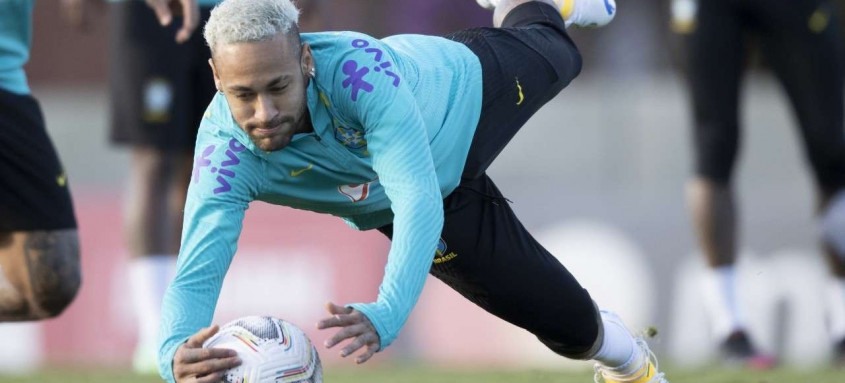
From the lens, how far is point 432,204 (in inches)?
184

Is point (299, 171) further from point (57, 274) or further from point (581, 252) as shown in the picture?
point (581, 252)

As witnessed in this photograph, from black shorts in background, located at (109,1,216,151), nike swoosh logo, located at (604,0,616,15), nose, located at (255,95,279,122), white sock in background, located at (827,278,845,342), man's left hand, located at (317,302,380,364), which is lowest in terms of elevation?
man's left hand, located at (317,302,380,364)

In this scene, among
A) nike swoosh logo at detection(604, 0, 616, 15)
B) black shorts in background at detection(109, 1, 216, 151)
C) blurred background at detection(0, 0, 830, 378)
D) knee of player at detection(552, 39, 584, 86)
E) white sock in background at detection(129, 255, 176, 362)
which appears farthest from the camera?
blurred background at detection(0, 0, 830, 378)

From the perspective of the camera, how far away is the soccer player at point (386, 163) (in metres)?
4.58

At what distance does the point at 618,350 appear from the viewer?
19.0 ft

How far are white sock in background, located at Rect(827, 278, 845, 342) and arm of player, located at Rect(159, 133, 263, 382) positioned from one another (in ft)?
12.0

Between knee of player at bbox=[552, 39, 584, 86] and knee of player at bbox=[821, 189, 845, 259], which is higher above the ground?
knee of player at bbox=[821, 189, 845, 259]

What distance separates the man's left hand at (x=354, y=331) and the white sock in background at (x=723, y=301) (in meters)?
3.55

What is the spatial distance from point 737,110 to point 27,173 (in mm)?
3409

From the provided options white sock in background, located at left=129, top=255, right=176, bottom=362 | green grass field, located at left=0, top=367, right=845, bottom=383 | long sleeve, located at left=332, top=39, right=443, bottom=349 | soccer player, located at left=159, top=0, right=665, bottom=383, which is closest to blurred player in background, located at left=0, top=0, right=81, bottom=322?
green grass field, located at left=0, top=367, right=845, bottom=383

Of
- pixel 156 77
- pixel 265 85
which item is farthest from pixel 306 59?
pixel 156 77

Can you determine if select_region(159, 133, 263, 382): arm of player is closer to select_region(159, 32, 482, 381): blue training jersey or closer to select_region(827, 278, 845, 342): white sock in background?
select_region(159, 32, 482, 381): blue training jersey

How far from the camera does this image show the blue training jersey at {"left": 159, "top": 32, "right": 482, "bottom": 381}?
182 inches

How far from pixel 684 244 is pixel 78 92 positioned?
5.96 meters
